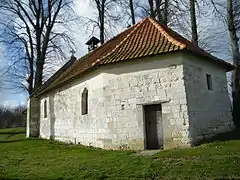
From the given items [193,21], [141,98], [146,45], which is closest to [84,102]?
[141,98]

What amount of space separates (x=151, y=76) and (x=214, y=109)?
13.6ft

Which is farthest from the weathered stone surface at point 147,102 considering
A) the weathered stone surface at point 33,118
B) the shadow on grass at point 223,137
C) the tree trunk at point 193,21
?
the weathered stone surface at point 33,118

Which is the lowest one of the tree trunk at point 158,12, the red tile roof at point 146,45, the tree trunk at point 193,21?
the red tile roof at point 146,45

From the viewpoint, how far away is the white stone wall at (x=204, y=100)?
13684 millimetres

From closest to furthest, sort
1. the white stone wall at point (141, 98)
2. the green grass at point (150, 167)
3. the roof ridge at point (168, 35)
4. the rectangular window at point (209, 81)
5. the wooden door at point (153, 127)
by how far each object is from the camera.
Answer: the green grass at point (150, 167), the white stone wall at point (141, 98), the roof ridge at point (168, 35), the wooden door at point (153, 127), the rectangular window at point (209, 81)

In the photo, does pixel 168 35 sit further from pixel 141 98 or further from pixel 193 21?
pixel 193 21

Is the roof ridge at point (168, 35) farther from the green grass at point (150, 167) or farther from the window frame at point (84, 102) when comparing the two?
the window frame at point (84, 102)

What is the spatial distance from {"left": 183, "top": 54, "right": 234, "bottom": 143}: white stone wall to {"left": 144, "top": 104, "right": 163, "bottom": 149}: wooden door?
4.84ft

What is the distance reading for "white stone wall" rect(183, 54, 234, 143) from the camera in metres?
13.7

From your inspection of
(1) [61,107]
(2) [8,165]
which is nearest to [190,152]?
(2) [8,165]

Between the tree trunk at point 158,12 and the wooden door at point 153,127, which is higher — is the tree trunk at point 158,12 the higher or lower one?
the higher one

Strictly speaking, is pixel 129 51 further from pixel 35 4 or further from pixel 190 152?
pixel 35 4

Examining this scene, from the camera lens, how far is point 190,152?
1137cm

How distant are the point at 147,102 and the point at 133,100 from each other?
73 centimetres
